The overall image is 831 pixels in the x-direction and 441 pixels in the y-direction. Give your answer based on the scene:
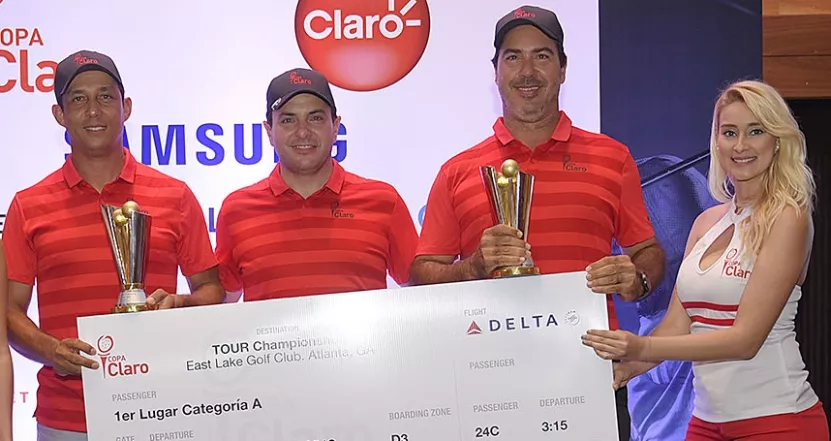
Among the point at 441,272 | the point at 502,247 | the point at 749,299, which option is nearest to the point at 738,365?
the point at 749,299

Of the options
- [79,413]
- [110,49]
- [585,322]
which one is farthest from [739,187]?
[110,49]

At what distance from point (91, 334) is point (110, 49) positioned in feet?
5.28

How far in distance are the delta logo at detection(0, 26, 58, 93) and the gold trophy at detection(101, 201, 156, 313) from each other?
1.47m

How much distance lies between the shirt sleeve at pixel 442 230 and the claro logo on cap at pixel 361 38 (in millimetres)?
969

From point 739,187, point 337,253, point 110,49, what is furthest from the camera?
point 110,49

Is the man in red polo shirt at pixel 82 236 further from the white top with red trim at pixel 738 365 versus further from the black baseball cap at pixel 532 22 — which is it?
the white top with red trim at pixel 738 365

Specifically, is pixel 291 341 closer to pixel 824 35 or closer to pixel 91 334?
pixel 91 334

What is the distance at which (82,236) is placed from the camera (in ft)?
9.29

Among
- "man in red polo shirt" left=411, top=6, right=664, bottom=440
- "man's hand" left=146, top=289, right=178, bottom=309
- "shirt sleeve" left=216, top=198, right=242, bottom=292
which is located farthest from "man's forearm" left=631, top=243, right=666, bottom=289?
"man's hand" left=146, top=289, right=178, bottom=309

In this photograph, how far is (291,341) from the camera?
2.52m

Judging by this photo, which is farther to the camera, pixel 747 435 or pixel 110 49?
pixel 110 49

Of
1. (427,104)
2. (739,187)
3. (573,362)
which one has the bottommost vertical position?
(573,362)

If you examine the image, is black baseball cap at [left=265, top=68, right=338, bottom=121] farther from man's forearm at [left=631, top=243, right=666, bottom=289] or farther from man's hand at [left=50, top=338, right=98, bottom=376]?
man's forearm at [left=631, top=243, right=666, bottom=289]

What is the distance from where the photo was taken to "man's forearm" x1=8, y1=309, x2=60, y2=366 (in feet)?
8.52
